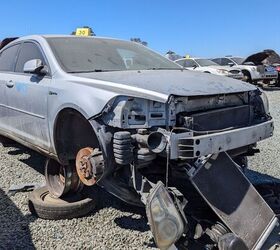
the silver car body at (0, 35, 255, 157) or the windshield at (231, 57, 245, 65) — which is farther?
the windshield at (231, 57, 245, 65)

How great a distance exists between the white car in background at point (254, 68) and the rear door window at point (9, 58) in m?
14.3

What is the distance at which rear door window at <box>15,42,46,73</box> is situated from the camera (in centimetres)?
483

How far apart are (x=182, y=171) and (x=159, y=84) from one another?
2.51ft

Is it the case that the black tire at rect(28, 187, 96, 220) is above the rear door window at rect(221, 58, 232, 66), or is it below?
below

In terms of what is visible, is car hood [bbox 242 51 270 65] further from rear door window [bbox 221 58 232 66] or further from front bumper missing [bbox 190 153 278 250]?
front bumper missing [bbox 190 153 278 250]

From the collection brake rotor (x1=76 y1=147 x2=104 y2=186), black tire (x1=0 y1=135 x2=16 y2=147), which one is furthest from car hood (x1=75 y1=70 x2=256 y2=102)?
black tire (x1=0 y1=135 x2=16 y2=147)

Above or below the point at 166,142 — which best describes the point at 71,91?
above

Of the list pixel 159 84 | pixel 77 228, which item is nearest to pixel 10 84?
pixel 77 228

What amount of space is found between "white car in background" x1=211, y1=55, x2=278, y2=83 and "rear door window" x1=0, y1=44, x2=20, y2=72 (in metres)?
14.3

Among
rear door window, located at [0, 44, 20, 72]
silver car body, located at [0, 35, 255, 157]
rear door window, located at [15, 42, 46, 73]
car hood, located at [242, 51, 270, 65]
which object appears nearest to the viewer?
silver car body, located at [0, 35, 255, 157]

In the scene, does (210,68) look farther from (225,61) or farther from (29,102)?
(29,102)

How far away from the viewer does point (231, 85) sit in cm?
392

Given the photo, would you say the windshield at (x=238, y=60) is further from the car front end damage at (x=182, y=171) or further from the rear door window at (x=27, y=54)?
the car front end damage at (x=182, y=171)

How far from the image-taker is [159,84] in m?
3.50
